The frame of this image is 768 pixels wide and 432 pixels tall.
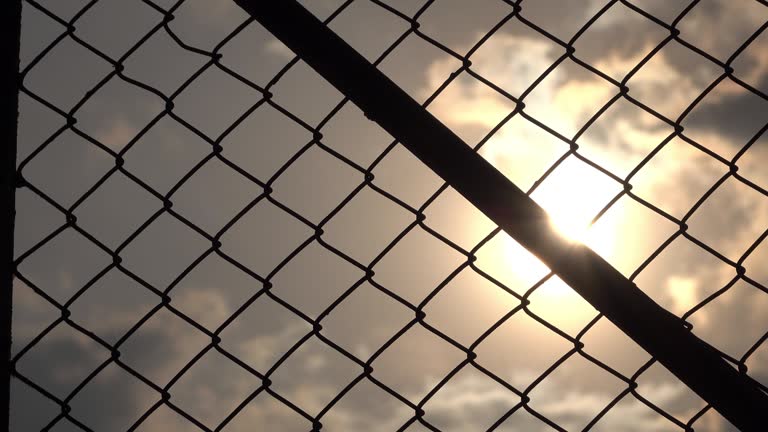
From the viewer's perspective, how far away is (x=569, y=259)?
166 cm

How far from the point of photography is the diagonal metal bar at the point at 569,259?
65.5 inches

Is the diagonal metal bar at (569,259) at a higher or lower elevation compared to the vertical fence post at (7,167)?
higher

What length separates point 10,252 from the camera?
1.68 metres

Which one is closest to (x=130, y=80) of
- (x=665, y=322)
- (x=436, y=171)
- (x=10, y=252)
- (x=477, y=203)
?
(x=10, y=252)

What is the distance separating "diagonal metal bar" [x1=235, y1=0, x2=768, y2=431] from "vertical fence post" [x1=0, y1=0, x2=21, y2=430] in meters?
0.77

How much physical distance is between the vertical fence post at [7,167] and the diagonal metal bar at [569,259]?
0.77 metres

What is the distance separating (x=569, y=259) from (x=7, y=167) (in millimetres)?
1303

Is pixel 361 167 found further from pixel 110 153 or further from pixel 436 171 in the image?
pixel 110 153

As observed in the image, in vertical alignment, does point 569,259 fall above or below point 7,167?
above

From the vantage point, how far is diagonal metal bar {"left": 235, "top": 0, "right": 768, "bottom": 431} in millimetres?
1664

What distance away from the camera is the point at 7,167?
1.68 m

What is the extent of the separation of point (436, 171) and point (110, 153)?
0.79m

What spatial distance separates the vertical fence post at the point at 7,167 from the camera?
1.66 meters

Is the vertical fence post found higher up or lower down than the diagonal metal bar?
lower down
